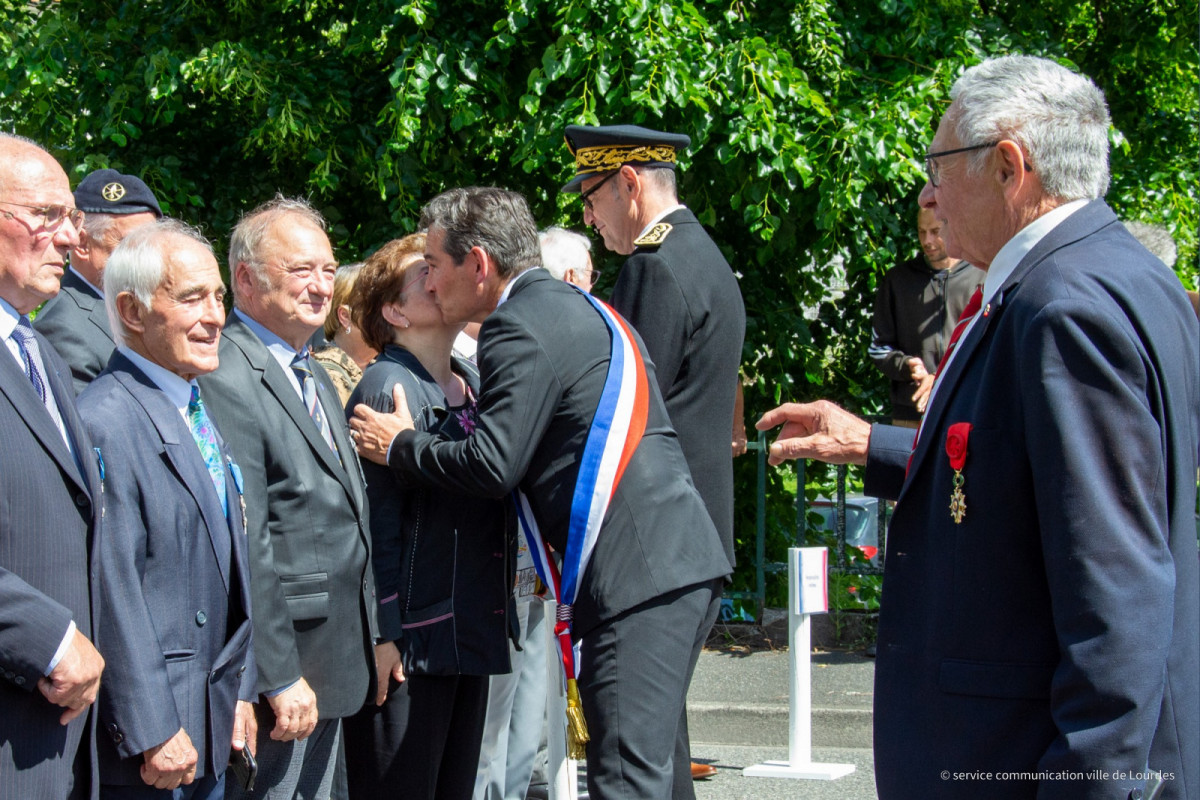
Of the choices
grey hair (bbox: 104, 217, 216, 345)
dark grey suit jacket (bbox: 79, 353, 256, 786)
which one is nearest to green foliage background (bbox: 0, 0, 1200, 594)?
grey hair (bbox: 104, 217, 216, 345)

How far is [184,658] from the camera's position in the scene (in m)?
2.74

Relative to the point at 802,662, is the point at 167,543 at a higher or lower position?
higher

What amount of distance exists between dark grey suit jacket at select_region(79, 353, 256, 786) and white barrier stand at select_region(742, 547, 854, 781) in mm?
3263

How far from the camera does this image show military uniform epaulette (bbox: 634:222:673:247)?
12.7 feet

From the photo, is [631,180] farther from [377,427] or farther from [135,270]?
[135,270]

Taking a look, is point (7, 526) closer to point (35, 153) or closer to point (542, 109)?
point (35, 153)

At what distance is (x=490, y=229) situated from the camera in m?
3.49

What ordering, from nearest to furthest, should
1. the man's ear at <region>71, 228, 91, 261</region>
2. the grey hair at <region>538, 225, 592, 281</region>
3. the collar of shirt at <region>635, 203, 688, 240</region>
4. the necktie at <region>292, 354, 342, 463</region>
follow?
the necktie at <region>292, 354, 342, 463</region>
the collar of shirt at <region>635, 203, 688, 240</region>
the man's ear at <region>71, 228, 91, 261</region>
the grey hair at <region>538, 225, 592, 281</region>

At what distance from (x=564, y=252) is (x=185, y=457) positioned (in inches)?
105

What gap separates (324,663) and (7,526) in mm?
1021

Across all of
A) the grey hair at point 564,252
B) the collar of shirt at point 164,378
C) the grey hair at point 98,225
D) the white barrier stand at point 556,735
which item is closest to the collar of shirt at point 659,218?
the grey hair at point 564,252

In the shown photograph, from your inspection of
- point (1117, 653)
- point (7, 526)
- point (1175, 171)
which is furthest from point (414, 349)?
point (1175, 171)

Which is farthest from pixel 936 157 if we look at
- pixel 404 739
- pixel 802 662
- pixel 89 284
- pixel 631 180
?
pixel 802 662

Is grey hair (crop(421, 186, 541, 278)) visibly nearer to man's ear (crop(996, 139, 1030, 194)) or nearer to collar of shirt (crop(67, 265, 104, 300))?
collar of shirt (crop(67, 265, 104, 300))
